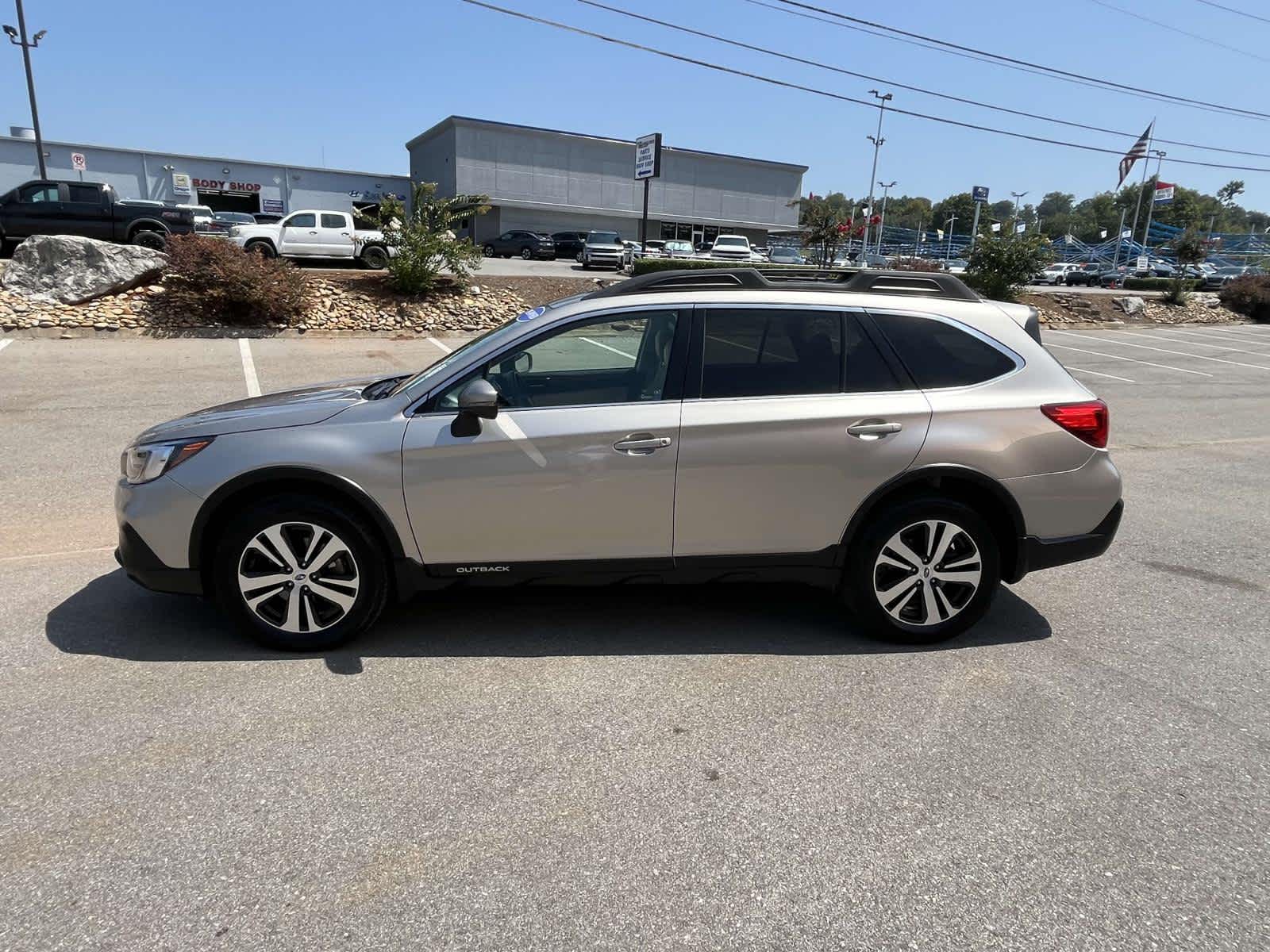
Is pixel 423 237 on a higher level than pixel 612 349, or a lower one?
higher

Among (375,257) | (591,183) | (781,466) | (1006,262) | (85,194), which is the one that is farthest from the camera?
(591,183)

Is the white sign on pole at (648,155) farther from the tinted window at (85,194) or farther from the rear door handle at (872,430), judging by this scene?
the rear door handle at (872,430)

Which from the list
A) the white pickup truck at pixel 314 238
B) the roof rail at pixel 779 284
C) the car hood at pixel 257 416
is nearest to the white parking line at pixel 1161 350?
the roof rail at pixel 779 284

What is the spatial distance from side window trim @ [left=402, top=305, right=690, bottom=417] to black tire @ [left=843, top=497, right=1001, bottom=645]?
1.18m

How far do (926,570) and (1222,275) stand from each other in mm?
66011

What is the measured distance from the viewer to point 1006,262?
26219 mm

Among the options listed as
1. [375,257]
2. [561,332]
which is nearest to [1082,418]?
[561,332]

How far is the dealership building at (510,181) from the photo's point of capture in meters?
47.9

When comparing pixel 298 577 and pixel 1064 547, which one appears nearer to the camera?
pixel 298 577

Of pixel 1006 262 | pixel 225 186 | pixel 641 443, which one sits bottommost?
pixel 641 443

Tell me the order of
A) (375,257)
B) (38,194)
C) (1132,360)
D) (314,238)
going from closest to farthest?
(38,194), (1132,360), (375,257), (314,238)

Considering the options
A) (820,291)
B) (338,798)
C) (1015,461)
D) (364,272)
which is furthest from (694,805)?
(364,272)

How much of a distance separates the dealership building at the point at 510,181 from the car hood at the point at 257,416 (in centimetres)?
4938

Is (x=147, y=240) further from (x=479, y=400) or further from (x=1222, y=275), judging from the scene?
(x=1222, y=275)
